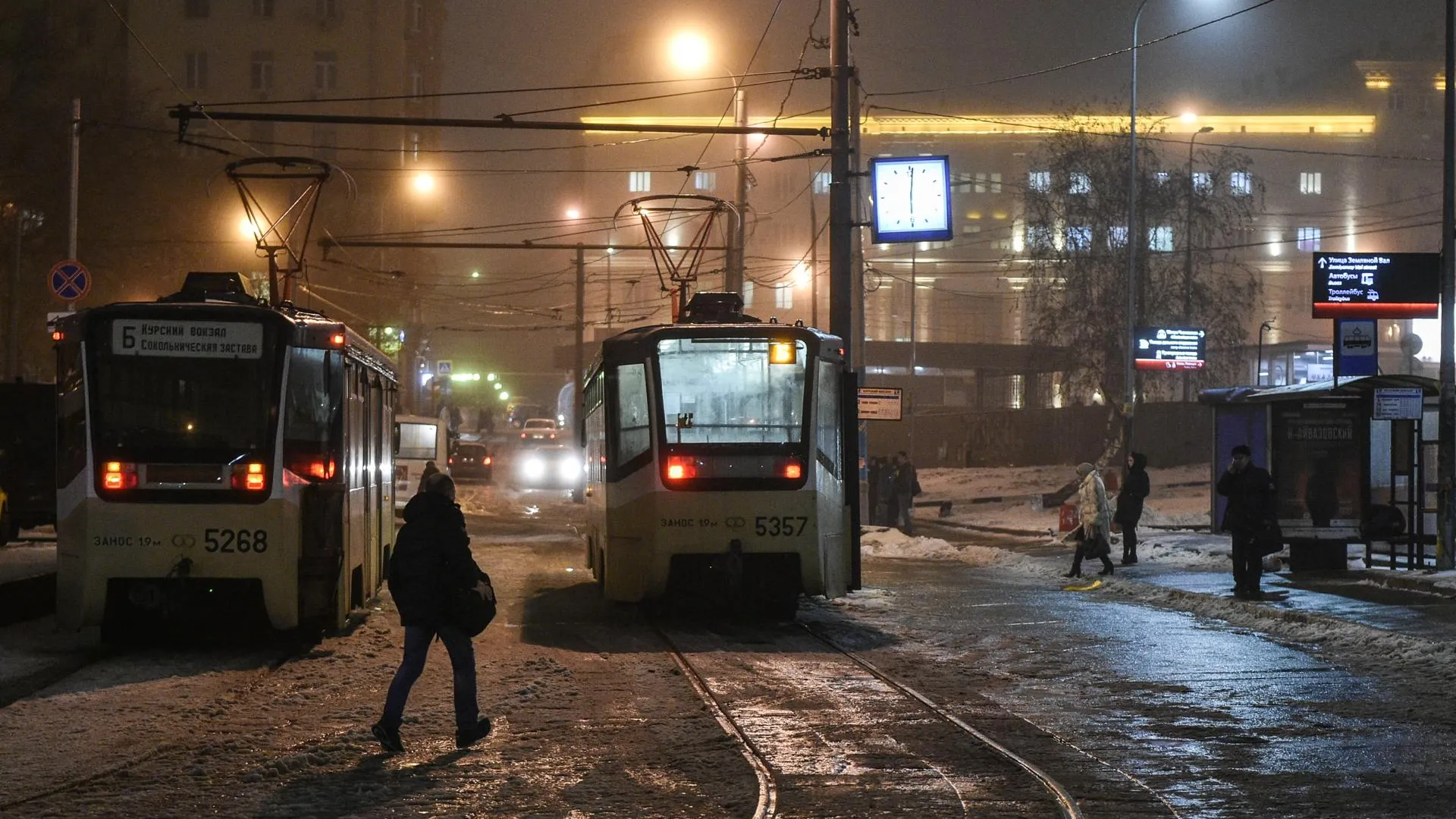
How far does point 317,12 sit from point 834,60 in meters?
68.7

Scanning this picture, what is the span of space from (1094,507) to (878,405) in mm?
6548

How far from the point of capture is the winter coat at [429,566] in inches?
372

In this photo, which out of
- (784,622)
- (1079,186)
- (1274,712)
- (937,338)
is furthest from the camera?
(937,338)

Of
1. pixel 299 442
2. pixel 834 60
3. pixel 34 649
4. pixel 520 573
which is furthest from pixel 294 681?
pixel 834 60

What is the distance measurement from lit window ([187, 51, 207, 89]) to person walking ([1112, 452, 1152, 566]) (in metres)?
72.1

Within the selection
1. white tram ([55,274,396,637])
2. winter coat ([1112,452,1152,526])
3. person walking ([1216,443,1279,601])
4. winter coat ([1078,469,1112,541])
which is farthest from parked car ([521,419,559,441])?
white tram ([55,274,396,637])

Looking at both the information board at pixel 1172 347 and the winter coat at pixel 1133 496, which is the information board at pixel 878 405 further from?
the information board at pixel 1172 347

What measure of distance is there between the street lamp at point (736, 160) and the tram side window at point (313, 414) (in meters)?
16.7

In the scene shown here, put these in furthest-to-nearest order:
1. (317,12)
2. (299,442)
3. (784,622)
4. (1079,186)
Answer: (317,12) < (1079,186) < (784,622) < (299,442)

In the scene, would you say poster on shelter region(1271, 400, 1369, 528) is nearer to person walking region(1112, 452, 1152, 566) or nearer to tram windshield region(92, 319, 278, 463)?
person walking region(1112, 452, 1152, 566)

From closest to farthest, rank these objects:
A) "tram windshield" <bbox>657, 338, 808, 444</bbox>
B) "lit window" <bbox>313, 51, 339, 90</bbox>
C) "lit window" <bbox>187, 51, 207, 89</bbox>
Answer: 1. "tram windshield" <bbox>657, 338, 808, 444</bbox>
2. "lit window" <bbox>187, 51, 207, 89</bbox>
3. "lit window" <bbox>313, 51, 339, 90</bbox>

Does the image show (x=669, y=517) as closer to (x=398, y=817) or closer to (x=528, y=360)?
(x=398, y=817)

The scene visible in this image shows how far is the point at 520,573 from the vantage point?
24281 millimetres

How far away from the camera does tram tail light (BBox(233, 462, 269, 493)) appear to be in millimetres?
13367
